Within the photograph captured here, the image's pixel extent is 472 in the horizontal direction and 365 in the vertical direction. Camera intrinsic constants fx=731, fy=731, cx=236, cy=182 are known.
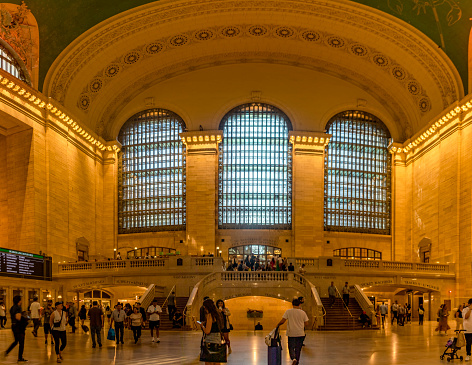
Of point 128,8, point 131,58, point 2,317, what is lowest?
point 2,317

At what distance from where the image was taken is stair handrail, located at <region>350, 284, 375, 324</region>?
2894 cm

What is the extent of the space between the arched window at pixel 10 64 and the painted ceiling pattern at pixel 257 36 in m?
5.20

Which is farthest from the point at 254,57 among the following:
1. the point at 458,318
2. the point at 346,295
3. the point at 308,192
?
the point at 458,318

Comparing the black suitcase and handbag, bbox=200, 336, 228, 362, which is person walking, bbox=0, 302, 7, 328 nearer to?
handbag, bbox=200, 336, 228, 362

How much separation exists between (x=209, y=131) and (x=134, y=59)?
19.5ft

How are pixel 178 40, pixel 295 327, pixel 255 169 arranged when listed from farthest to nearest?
pixel 255 169, pixel 178 40, pixel 295 327

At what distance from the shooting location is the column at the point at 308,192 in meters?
42.1

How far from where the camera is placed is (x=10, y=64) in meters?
34.7

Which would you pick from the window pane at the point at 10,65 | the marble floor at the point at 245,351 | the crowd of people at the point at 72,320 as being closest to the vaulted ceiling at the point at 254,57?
the window pane at the point at 10,65

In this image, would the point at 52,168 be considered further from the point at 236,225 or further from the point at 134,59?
the point at 236,225

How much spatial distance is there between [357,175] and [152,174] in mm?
12369

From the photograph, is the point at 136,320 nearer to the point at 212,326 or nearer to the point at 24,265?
the point at 212,326

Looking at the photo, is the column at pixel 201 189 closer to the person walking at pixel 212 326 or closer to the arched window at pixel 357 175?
the arched window at pixel 357 175

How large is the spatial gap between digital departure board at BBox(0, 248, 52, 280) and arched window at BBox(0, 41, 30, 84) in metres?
8.73
